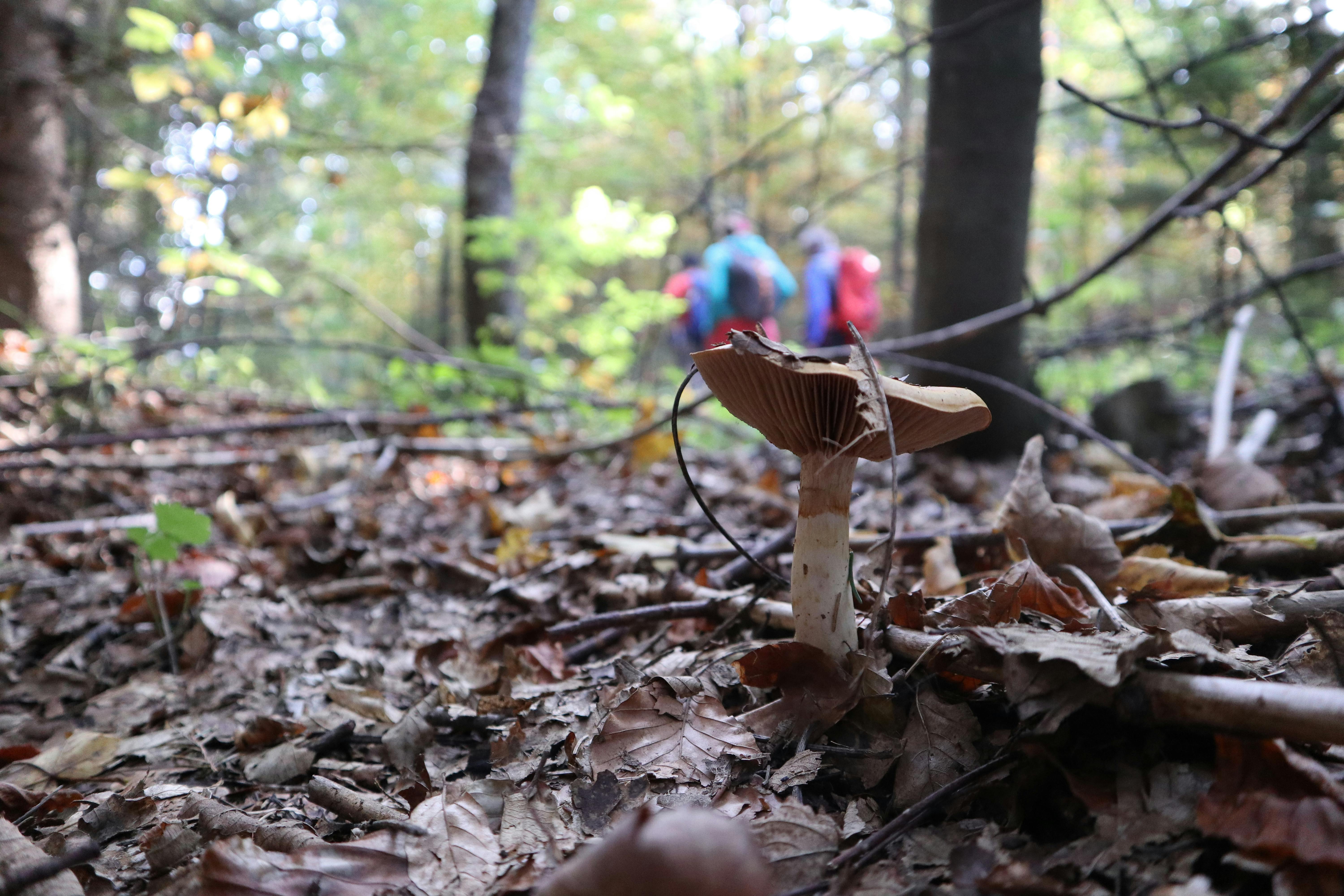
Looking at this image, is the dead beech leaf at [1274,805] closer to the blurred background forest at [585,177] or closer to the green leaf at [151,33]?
the blurred background forest at [585,177]

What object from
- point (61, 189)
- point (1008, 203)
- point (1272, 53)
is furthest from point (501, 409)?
point (1272, 53)

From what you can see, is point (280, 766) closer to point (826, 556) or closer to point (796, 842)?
point (796, 842)

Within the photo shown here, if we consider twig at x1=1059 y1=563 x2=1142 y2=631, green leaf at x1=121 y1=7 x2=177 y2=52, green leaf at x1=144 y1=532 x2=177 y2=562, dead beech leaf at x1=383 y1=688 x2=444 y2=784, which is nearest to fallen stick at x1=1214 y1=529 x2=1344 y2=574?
twig at x1=1059 y1=563 x2=1142 y2=631

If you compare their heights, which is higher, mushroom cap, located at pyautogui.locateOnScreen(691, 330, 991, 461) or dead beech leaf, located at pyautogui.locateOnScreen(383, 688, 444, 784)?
mushroom cap, located at pyautogui.locateOnScreen(691, 330, 991, 461)

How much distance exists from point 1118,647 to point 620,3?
12.7 m

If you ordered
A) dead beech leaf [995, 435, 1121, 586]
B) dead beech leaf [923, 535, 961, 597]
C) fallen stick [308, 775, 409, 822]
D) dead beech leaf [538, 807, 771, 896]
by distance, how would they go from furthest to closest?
dead beech leaf [923, 535, 961, 597], dead beech leaf [995, 435, 1121, 586], fallen stick [308, 775, 409, 822], dead beech leaf [538, 807, 771, 896]

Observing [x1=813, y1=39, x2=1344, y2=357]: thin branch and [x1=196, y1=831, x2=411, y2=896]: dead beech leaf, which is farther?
[x1=813, y1=39, x2=1344, y2=357]: thin branch

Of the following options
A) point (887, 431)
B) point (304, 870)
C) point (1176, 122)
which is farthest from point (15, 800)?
point (1176, 122)

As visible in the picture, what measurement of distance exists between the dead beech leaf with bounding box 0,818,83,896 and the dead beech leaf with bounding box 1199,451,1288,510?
10.00 feet

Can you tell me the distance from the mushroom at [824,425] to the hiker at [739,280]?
6644 millimetres

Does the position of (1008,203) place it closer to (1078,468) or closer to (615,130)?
(1078,468)

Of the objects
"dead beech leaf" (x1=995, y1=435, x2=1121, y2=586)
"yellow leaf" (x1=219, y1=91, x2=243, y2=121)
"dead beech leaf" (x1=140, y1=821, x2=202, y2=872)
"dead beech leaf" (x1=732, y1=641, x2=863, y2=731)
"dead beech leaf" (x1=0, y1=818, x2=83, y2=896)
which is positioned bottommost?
"dead beech leaf" (x1=140, y1=821, x2=202, y2=872)

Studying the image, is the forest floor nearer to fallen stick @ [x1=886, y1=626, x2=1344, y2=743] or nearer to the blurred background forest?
fallen stick @ [x1=886, y1=626, x2=1344, y2=743]

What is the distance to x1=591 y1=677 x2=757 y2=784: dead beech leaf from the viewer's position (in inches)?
52.7
